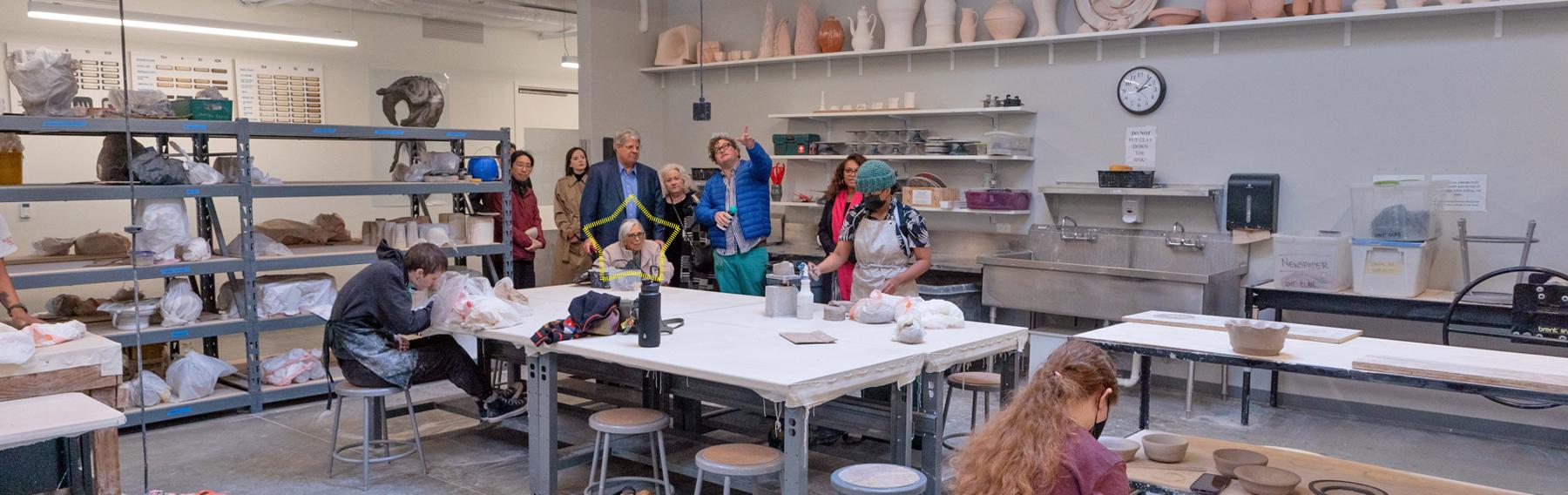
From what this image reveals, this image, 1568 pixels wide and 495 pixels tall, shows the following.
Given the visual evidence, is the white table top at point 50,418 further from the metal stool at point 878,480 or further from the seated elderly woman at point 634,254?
the seated elderly woman at point 634,254

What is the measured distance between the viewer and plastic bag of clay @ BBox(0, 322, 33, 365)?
3.60 m

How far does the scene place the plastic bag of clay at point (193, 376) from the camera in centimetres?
539

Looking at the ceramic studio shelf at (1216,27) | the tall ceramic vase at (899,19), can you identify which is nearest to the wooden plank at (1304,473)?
the ceramic studio shelf at (1216,27)

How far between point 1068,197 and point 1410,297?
6.82 ft

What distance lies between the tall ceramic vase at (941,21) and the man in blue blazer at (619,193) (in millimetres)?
2179

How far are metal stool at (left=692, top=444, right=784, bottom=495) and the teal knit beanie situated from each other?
1708 mm

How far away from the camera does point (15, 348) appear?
361 centimetres

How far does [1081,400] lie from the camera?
227 centimetres

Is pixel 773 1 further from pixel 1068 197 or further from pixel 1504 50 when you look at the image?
pixel 1504 50

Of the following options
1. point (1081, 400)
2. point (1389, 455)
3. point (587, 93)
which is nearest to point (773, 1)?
point (587, 93)

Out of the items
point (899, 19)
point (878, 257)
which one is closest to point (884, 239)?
point (878, 257)

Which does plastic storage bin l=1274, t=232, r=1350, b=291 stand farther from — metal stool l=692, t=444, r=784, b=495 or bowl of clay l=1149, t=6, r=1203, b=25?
metal stool l=692, t=444, r=784, b=495

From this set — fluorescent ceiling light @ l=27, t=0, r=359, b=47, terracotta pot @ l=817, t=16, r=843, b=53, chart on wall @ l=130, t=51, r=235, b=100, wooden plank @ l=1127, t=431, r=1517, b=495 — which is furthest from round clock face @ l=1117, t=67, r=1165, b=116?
chart on wall @ l=130, t=51, r=235, b=100

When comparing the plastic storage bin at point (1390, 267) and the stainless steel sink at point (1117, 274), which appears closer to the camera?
the plastic storage bin at point (1390, 267)
